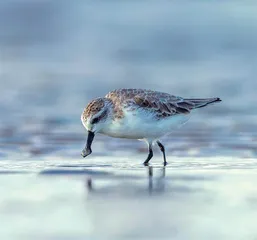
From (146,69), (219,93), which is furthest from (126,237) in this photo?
(146,69)

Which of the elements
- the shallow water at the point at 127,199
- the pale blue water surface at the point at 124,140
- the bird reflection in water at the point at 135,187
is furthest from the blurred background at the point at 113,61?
the bird reflection in water at the point at 135,187

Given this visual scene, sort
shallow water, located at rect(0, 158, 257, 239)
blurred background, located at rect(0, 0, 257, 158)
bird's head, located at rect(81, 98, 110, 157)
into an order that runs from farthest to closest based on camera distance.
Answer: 1. blurred background, located at rect(0, 0, 257, 158)
2. bird's head, located at rect(81, 98, 110, 157)
3. shallow water, located at rect(0, 158, 257, 239)

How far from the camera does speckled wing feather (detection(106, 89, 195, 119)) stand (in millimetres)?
10383

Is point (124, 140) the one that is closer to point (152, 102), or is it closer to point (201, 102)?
point (201, 102)

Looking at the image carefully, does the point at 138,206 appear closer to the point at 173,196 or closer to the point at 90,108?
the point at 173,196

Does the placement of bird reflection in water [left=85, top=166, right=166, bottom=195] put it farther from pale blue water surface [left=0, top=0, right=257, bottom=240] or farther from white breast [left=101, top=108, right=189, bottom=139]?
white breast [left=101, top=108, right=189, bottom=139]

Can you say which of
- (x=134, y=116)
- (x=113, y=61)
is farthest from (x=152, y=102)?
(x=113, y=61)

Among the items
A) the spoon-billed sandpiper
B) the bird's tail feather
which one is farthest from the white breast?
the bird's tail feather

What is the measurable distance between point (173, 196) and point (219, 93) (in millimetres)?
8260

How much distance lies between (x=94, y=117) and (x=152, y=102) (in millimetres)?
796

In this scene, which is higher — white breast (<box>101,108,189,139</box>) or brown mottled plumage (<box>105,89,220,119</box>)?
brown mottled plumage (<box>105,89,220,119</box>)

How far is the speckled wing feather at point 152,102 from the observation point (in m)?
10.4

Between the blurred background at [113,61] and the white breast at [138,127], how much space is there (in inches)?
33.3

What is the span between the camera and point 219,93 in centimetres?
1619
